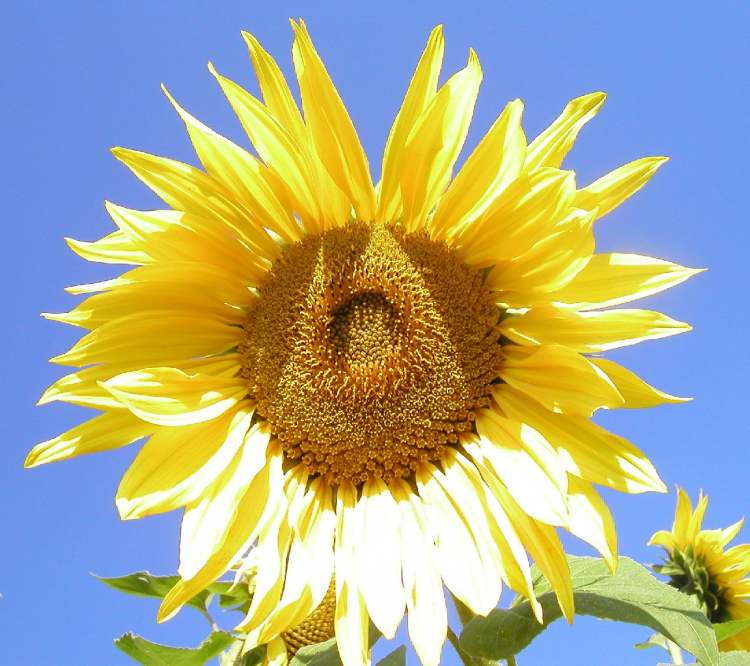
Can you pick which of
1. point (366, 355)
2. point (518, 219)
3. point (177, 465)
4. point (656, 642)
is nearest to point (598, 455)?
point (518, 219)

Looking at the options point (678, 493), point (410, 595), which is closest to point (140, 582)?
point (410, 595)

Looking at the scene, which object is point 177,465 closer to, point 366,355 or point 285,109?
point 366,355

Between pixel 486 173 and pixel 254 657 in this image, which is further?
pixel 254 657

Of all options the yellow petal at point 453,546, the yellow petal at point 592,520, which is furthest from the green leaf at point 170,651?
the yellow petal at point 592,520

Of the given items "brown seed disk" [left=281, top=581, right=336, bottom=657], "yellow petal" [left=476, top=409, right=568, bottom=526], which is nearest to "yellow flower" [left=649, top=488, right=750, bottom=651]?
"brown seed disk" [left=281, top=581, right=336, bottom=657]

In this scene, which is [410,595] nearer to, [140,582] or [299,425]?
[299,425]
